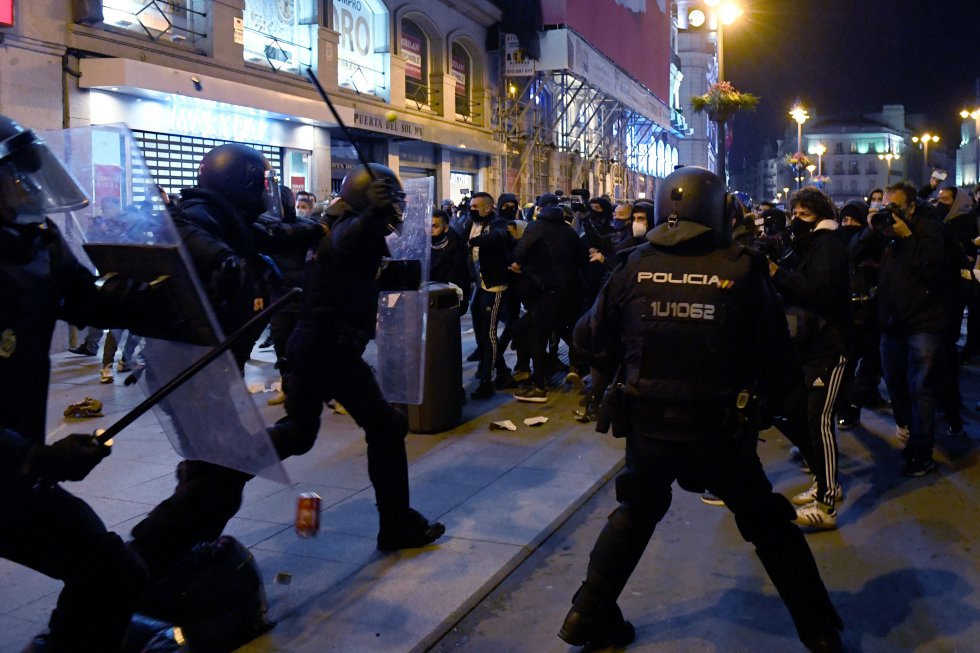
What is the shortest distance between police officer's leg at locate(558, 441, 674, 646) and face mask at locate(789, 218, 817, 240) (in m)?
2.38

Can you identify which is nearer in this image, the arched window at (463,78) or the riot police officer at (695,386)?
the riot police officer at (695,386)

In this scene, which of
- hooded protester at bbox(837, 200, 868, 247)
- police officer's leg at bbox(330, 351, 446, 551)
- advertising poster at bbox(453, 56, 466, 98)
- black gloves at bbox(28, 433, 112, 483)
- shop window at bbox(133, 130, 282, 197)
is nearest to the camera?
black gloves at bbox(28, 433, 112, 483)

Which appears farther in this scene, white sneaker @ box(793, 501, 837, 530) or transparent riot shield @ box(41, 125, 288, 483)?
white sneaker @ box(793, 501, 837, 530)

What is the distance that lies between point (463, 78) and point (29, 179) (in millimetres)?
22396

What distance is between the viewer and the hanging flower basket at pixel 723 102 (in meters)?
18.9

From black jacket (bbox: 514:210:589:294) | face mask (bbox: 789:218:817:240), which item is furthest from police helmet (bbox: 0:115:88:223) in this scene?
black jacket (bbox: 514:210:589:294)

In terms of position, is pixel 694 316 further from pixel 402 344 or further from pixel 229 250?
pixel 402 344

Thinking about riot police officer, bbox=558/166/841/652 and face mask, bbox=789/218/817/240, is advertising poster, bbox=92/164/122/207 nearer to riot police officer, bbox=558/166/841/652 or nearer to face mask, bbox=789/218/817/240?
riot police officer, bbox=558/166/841/652

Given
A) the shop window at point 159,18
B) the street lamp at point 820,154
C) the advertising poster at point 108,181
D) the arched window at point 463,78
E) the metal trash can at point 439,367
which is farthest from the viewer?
the street lamp at point 820,154

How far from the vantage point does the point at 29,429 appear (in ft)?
8.28

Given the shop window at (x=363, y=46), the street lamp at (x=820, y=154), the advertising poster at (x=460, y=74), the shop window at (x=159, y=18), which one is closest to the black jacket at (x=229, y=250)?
the shop window at (x=159, y=18)

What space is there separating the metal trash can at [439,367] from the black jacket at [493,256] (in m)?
1.66

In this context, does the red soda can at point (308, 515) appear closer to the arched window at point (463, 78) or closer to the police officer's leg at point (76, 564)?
the police officer's leg at point (76, 564)

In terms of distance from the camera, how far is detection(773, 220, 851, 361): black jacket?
505 centimetres
